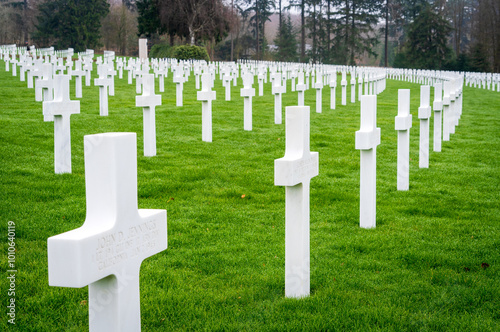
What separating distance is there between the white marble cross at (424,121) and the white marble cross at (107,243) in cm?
731

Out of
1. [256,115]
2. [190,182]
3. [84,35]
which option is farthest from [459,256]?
[84,35]

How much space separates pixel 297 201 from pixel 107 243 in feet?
5.98

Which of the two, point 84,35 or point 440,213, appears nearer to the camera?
point 440,213

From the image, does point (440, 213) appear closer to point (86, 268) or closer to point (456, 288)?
point (456, 288)

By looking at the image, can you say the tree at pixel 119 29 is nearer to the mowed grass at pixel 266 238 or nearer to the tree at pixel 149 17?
the tree at pixel 149 17

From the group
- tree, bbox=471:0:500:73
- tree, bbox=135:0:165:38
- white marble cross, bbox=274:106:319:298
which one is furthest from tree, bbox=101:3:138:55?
white marble cross, bbox=274:106:319:298

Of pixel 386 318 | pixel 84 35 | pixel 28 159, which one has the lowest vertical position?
pixel 386 318

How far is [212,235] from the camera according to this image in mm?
5426

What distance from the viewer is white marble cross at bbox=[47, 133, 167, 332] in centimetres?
203

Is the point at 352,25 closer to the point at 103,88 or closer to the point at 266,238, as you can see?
the point at 103,88

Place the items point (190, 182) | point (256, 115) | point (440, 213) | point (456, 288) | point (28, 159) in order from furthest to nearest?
point (256, 115) < point (28, 159) < point (190, 182) < point (440, 213) < point (456, 288)

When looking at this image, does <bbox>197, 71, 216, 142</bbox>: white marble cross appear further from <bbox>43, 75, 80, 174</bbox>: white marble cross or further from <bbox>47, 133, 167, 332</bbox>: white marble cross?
<bbox>47, 133, 167, 332</bbox>: white marble cross

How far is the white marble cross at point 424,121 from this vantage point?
8.96m

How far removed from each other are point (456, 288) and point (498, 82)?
127ft
